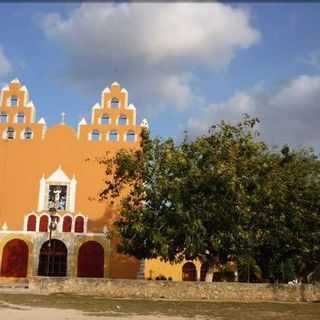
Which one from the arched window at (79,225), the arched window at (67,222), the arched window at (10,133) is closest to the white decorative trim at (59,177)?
the arched window at (67,222)

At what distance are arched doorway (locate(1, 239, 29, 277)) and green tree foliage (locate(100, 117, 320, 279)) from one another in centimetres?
1070

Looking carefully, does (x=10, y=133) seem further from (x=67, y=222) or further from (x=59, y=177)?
(x=67, y=222)

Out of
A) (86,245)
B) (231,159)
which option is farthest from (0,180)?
(231,159)

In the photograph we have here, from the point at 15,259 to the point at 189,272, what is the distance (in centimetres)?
1333

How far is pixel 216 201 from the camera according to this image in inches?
1120

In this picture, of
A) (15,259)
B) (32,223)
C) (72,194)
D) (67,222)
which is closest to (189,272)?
(67,222)

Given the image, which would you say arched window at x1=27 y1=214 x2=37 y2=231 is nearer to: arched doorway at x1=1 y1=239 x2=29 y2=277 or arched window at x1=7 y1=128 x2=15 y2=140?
arched doorway at x1=1 y1=239 x2=29 y2=277

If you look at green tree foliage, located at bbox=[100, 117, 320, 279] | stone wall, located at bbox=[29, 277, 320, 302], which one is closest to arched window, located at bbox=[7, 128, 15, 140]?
green tree foliage, located at bbox=[100, 117, 320, 279]

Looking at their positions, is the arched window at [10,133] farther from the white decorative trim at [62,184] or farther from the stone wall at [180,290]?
the stone wall at [180,290]

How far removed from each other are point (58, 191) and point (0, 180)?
4212 millimetres

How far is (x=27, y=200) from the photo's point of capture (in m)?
40.0

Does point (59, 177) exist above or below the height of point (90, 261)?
above

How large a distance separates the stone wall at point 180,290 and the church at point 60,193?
9992mm

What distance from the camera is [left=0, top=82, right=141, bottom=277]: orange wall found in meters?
39.9
